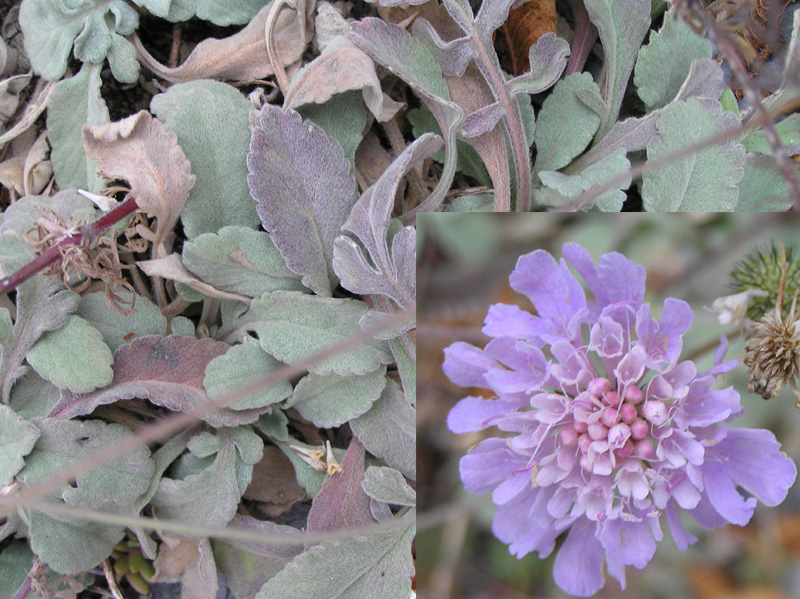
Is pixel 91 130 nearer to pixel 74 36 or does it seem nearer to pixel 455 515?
pixel 74 36

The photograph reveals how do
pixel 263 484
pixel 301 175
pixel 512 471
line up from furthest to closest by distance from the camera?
pixel 263 484, pixel 301 175, pixel 512 471

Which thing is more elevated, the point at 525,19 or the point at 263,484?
the point at 525,19

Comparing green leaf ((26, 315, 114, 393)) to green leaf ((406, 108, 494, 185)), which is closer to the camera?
green leaf ((26, 315, 114, 393))

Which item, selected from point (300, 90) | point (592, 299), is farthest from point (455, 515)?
point (300, 90)

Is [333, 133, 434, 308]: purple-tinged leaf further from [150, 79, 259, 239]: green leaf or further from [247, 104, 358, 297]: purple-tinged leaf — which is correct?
[150, 79, 259, 239]: green leaf

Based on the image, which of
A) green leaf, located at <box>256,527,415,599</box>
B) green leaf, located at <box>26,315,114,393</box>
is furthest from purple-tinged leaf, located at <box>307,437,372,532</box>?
green leaf, located at <box>26,315,114,393</box>

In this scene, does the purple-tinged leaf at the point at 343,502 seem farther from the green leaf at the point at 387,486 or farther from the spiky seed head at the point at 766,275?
the spiky seed head at the point at 766,275

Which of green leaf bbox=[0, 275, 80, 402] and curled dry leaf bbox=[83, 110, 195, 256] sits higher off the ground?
curled dry leaf bbox=[83, 110, 195, 256]
